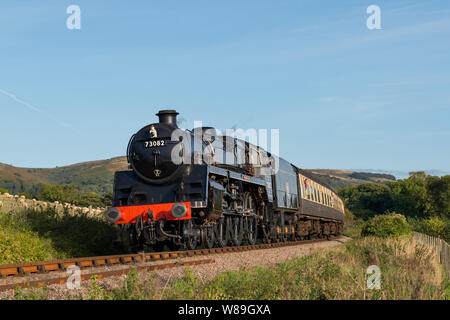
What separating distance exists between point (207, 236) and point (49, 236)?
477 centimetres

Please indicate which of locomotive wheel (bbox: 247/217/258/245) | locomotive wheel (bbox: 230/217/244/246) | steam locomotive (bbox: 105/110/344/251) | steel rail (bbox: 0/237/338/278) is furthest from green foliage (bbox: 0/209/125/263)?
locomotive wheel (bbox: 247/217/258/245)

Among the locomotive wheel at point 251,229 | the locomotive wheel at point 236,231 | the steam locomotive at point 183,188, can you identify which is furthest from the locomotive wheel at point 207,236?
the locomotive wheel at point 251,229

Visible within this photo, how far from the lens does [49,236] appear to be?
Answer: 14938 mm

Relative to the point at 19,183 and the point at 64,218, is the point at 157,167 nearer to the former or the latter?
the point at 64,218

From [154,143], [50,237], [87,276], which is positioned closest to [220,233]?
[154,143]

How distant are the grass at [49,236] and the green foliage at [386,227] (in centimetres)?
1072

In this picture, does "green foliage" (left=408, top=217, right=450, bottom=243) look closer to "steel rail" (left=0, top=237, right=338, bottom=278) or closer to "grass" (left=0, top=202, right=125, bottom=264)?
"steel rail" (left=0, top=237, right=338, bottom=278)

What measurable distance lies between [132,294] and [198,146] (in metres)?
9.84

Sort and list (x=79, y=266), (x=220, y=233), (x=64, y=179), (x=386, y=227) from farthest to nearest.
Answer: (x=64, y=179) → (x=386, y=227) → (x=220, y=233) → (x=79, y=266)

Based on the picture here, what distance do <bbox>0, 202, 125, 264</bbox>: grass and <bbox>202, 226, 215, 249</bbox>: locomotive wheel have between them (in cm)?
288

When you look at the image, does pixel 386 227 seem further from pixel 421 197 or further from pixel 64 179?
pixel 64 179

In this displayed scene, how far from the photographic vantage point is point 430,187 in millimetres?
75375

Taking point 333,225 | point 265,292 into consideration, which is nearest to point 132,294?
point 265,292
